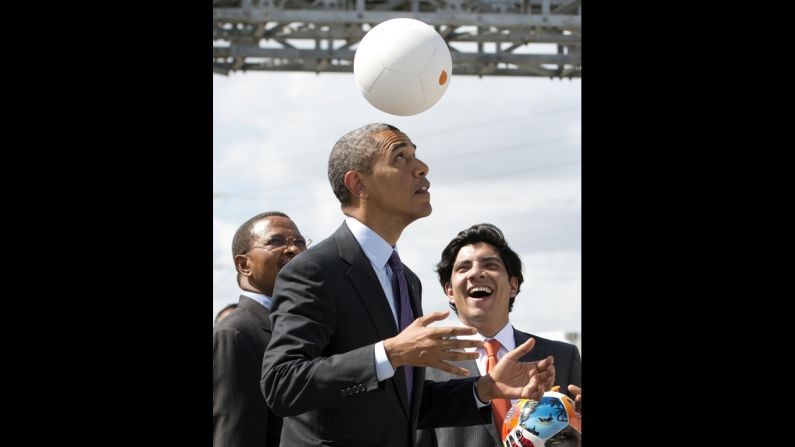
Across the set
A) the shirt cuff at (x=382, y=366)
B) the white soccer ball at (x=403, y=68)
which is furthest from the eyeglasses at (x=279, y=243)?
the shirt cuff at (x=382, y=366)

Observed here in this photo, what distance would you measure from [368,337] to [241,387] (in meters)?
1.57

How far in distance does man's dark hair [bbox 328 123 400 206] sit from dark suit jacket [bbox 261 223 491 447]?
6.9 inches

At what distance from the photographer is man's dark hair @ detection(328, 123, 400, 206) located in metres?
5.27

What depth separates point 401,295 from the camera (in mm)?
5254

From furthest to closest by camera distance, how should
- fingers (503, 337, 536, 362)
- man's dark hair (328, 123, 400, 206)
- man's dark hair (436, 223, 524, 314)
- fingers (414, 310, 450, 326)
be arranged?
1. man's dark hair (436, 223, 524, 314)
2. man's dark hair (328, 123, 400, 206)
3. fingers (503, 337, 536, 362)
4. fingers (414, 310, 450, 326)

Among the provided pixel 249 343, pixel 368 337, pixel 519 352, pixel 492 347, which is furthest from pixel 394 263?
pixel 492 347

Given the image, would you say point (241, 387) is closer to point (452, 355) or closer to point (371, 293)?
point (371, 293)

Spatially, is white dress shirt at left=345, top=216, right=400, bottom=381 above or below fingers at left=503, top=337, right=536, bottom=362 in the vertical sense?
above

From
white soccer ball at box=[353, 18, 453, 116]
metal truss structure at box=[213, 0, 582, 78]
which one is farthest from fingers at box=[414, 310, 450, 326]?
metal truss structure at box=[213, 0, 582, 78]

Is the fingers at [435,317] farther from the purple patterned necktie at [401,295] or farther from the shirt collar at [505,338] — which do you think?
the shirt collar at [505,338]

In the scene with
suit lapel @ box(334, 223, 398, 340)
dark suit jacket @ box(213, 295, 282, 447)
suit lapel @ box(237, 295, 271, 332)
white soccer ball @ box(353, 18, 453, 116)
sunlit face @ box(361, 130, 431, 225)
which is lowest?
dark suit jacket @ box(213, 295, 282, 447)

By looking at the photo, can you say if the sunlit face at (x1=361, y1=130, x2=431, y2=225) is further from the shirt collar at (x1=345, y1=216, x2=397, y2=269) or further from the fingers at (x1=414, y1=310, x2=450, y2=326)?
the fingers at (x1=414, y1=310, x2=450, y2=326)
